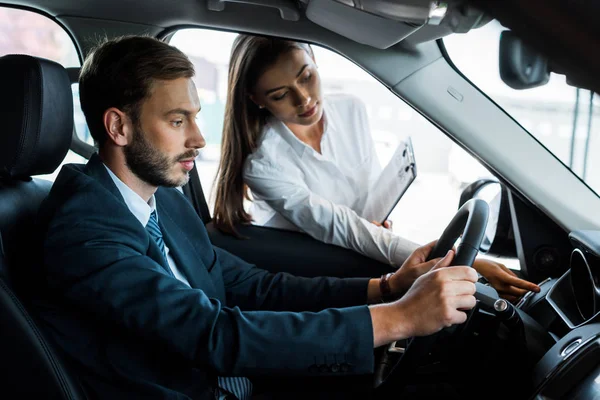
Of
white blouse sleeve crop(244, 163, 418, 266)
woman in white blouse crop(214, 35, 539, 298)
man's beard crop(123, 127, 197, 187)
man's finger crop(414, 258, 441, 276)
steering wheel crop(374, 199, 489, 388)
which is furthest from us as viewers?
woman in white blouse crop(214, 35, 539, 298)

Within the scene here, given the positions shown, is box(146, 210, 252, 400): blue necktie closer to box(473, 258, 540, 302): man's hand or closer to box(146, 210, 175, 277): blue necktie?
box(146, 210, 175, 277): blue necktie

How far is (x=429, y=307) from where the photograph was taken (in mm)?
1143

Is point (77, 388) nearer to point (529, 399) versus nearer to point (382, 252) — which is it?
point (529, 399)

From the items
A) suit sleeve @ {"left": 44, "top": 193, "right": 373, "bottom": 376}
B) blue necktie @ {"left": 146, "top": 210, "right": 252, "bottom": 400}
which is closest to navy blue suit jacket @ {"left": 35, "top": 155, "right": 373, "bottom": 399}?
suit sleeve @ {"left": 44, "top": 193, "right": 373, "bottom": 376}

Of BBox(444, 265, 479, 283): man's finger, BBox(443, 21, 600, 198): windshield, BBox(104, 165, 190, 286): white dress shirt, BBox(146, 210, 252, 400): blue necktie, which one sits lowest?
BBox(146, 210, 252, 400): blue necktie

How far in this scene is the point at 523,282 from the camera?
5.04 ft

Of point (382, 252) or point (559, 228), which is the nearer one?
point (559, 228)

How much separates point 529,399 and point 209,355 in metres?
0.58

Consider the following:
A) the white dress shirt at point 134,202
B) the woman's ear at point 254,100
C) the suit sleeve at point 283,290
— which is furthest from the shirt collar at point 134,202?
the woman's ear at point 254,100

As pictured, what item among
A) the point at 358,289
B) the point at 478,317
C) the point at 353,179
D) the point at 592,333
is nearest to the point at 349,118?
the point at 353,179

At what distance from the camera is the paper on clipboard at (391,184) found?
198 cm

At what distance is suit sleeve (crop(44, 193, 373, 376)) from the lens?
1175mm

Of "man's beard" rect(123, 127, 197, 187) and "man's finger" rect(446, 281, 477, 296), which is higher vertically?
"man's finger" rect(446, 281, 477, 296)

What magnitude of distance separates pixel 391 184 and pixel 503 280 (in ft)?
1.93
